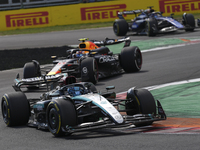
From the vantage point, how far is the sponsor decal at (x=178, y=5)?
106 ft

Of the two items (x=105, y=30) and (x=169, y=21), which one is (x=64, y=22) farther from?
(x=169, y=21)

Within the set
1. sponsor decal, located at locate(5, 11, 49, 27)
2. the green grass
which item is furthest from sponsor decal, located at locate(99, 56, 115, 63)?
sponsor decal, located at locate(5, 11, 49, 27)

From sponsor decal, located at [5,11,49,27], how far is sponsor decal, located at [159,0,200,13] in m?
9.33

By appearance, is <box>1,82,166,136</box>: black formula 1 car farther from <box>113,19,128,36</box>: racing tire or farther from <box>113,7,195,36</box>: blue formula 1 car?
<box>113,19,128,36</box>: racing tire

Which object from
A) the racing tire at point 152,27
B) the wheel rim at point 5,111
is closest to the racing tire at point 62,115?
the wheel rim at point 5,111

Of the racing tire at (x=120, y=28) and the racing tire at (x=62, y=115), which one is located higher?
the racing tire at (x=120, y=28)

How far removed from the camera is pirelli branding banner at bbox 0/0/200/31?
110 ft

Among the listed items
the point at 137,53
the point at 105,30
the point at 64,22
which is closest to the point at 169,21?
the point at 105,30

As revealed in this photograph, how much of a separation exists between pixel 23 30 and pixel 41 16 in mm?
1871

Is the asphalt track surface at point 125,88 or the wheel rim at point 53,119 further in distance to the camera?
the wheel rim at point 53,119

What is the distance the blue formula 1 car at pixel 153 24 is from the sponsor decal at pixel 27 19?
31.7 feet

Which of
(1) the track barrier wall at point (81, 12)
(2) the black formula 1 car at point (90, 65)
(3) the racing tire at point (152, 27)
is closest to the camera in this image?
(2) the black formula 1 car at point (90, 65)

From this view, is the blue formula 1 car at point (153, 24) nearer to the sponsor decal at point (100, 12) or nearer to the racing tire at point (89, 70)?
the sponsor decal at point (100, 12)

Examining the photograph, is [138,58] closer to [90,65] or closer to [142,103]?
[90,65]
